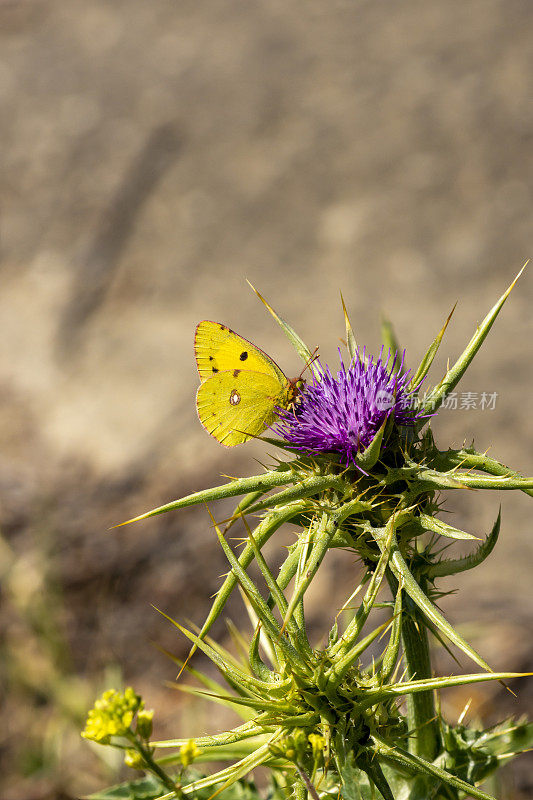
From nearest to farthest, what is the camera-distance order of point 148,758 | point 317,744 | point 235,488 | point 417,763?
point 148,758 → point 317,744 → point 417,763 → point 235,488

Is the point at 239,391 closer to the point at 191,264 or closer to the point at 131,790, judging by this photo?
the point at 131,790

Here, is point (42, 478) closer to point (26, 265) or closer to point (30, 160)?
point (26, 265)

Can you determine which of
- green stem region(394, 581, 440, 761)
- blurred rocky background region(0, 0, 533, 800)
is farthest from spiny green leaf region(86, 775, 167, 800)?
blurred rocky background region(0, 0, 533, 800)

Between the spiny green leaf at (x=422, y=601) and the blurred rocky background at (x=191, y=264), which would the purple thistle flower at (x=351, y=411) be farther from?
the blurred rocky background at (x=191, y=264)

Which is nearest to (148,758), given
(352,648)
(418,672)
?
(352,648)

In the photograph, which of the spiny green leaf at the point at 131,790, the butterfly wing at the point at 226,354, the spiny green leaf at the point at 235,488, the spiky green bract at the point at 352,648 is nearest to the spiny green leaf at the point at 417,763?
the spiky green bract at the point at 352,648

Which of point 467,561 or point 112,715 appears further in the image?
point 467,561

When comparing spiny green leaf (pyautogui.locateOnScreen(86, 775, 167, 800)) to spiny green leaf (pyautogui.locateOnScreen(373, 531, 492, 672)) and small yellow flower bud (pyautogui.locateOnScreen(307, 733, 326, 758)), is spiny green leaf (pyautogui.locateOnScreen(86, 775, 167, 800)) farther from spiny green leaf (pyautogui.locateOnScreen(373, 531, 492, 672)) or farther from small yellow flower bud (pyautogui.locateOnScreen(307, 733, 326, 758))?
spiny green leaf (pyautogui.locateOnScreen(373, 531, 492, 672))
